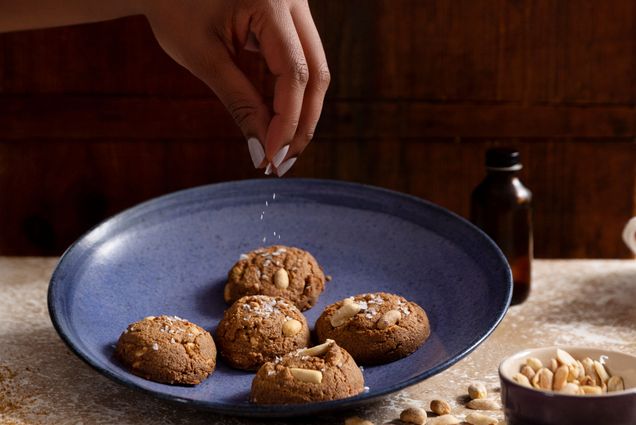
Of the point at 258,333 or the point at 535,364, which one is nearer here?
the point at 535,364

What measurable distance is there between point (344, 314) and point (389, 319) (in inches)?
2.2

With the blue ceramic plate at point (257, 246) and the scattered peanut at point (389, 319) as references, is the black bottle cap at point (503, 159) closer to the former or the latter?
the blue ceramic plate at point (257, 246)

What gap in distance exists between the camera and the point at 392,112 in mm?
1651

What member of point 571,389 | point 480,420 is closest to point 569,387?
point 571,389

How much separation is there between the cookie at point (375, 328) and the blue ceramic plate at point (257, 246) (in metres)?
0.02

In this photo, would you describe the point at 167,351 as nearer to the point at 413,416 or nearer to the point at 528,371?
the point at 413,416

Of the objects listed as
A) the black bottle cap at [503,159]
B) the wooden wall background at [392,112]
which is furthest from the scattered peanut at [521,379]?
the wooden wall background at [392,112]

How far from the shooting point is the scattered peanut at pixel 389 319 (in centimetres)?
117

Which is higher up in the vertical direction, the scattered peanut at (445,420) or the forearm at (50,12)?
the forearm at (50,12)

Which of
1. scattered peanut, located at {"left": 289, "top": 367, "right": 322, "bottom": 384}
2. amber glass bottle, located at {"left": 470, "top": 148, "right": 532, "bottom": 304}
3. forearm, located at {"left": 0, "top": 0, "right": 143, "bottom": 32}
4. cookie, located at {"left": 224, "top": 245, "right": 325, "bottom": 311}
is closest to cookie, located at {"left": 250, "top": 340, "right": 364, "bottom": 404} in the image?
scattered peanut, located at {"left": 289, "top": 367, "right": 322, "bottom": 384}

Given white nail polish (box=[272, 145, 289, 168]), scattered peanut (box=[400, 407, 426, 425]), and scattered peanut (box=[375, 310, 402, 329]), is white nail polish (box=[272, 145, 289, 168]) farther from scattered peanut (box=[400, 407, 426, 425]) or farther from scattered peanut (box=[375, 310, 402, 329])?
scattered peanut (box=[400, 407, 426, 425])

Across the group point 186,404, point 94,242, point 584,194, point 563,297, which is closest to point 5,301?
point 94,242

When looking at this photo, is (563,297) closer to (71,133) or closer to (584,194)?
(584,194)

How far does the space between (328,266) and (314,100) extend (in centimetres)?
32
